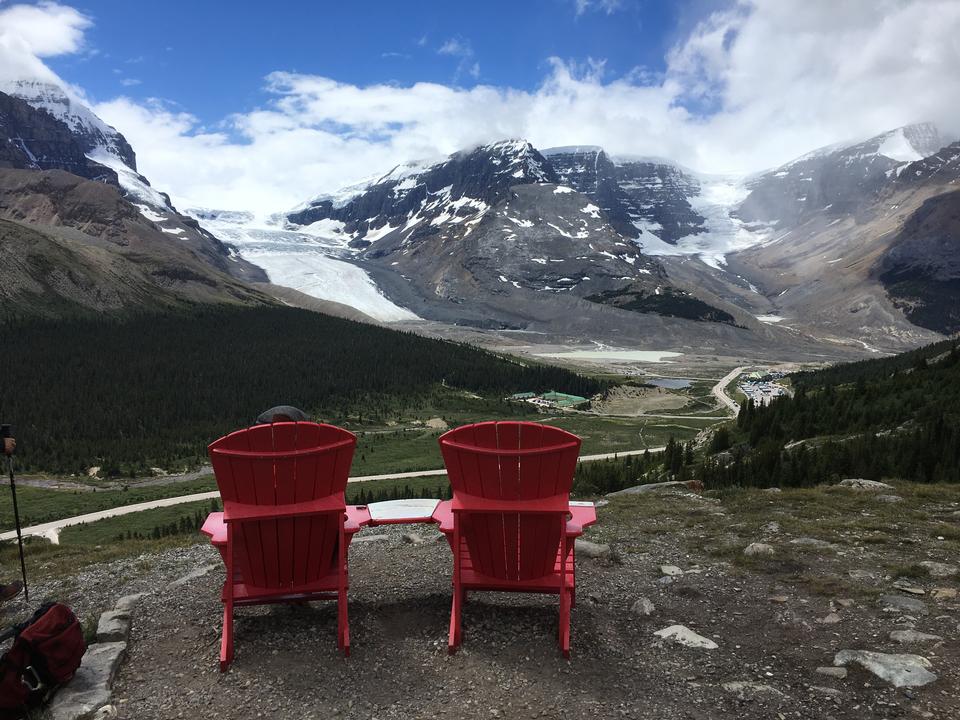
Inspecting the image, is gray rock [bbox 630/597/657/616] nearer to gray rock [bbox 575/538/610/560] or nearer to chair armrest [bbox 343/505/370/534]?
gray rock [bbox 575/538/610/560]

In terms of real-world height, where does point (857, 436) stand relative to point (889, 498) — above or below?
below

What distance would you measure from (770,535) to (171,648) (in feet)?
27.8

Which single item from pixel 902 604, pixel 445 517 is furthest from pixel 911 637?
pixel 445 517

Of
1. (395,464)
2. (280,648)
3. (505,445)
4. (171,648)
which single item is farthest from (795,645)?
(395,464)

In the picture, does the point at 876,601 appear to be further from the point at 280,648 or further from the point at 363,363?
the point at 363,363

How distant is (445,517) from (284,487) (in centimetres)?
193

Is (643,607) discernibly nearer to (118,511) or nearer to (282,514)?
(282,514)

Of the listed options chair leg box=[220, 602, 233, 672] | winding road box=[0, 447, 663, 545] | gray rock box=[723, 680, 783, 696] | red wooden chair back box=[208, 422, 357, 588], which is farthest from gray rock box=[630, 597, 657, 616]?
winding road box=[0, 447, 663, 545]

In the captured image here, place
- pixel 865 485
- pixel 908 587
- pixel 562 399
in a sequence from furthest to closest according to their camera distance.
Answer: pixel 562 399 → pixel 865 485 → pixel 908 587

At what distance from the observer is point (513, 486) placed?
22.7ft

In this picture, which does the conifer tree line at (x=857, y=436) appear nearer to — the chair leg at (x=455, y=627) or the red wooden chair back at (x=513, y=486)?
the red wooden chair back at (x=513, y=486)

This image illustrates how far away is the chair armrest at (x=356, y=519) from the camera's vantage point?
7.49 metres

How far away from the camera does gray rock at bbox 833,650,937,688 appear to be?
565cm

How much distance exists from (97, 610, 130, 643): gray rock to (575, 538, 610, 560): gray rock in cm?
614
